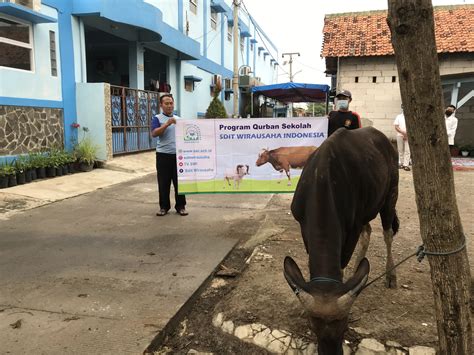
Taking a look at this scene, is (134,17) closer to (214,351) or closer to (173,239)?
(173,239)

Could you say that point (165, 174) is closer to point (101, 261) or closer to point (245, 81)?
point (101, 261)

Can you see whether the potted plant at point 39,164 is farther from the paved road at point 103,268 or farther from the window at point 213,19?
the window at point 213,19

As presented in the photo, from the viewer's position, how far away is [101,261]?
4.59 m

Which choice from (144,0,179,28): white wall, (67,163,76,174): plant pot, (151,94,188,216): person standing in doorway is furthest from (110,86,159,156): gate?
(151,94,188,216): person standing in doorway

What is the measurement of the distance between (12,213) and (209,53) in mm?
18573

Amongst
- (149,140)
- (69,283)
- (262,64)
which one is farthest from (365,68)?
(262,64)

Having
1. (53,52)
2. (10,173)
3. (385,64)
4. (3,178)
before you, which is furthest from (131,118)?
(385,64)

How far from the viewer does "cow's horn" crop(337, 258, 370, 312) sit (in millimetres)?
2168

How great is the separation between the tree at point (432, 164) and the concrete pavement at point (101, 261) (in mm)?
1980

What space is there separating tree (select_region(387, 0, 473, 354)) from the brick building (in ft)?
45.7

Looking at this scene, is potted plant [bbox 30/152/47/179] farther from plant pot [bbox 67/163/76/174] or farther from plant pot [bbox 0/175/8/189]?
plant pot [bbox 0/175/8/189]

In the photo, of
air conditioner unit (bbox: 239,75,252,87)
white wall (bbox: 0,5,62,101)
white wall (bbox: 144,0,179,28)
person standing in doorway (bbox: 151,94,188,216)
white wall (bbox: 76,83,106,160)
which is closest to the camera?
person standing in doorway (bbox: 151,94,188,216)

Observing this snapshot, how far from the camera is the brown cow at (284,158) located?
571cm

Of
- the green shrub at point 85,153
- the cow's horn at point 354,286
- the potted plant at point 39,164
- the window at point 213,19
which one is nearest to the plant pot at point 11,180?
the potted plant at point 39,164
